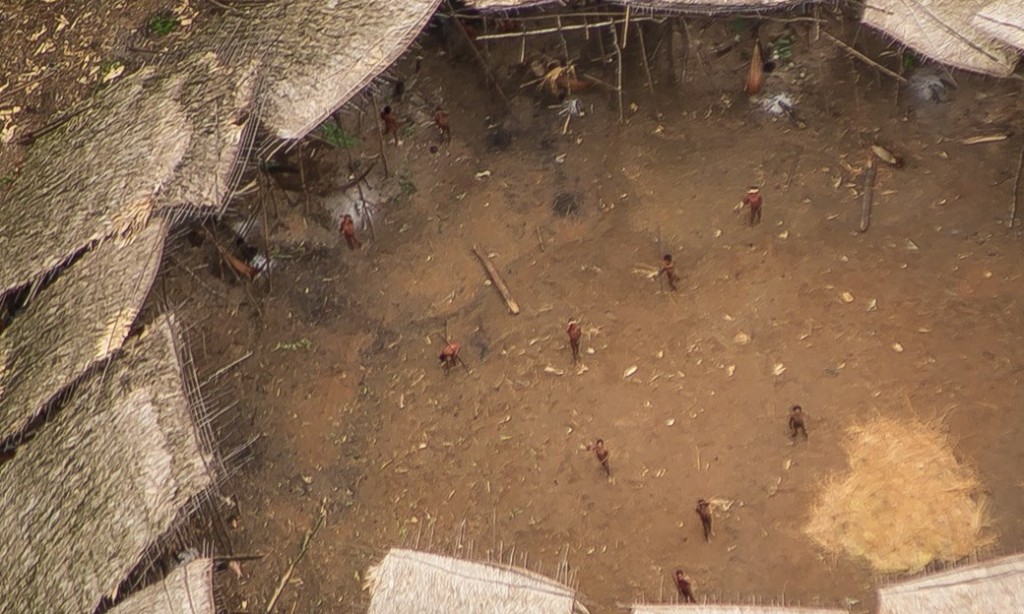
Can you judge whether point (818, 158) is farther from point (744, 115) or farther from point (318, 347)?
point (318, 347)

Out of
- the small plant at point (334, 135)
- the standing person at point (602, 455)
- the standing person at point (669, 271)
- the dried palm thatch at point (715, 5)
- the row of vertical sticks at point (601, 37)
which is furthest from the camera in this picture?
the small plant at point (334, 135)

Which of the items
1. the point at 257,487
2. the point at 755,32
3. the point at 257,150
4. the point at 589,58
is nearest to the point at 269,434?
the point at 257,487

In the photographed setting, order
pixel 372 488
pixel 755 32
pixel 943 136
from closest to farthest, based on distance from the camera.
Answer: pixel 372 488
pixel 943 136
pixel 755 32

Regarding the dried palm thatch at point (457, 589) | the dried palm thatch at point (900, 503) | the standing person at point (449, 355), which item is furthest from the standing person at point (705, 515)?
the standing person at point (449, 355)

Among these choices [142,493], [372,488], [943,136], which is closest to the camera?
[142,493]

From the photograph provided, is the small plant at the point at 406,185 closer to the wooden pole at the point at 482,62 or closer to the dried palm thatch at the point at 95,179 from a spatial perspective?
the wooden pole at the point at 482,62

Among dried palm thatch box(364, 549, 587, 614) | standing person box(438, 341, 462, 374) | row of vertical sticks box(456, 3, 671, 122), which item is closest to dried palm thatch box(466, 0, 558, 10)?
row of vertical sticks box(456, 3, 671, 122)

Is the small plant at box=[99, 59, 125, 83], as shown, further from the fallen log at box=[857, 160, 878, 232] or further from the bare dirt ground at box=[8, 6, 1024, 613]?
the fallen log at box=[857, 160, 878, 232]

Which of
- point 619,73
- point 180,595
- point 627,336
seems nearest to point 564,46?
point 619,73
